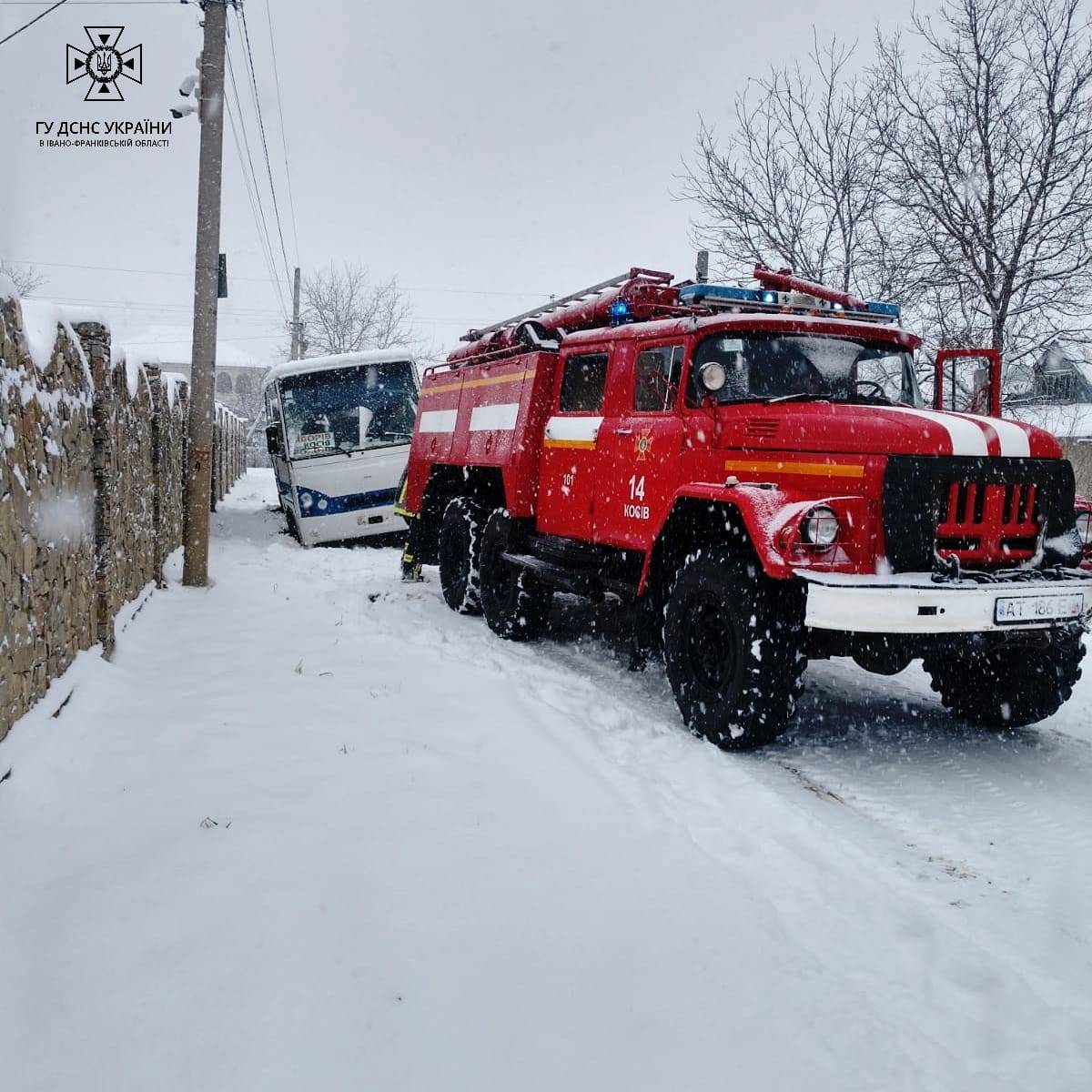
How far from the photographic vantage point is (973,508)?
15.0 ft

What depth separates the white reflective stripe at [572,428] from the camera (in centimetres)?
662

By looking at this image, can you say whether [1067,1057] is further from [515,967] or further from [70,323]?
[70,323]

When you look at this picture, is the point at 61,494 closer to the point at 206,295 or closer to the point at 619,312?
the point at 619,312

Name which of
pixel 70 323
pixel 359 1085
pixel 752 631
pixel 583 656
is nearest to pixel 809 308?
pixel 752 631

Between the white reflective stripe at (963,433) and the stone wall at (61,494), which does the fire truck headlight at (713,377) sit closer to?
the white reflective stripe at (963,433)

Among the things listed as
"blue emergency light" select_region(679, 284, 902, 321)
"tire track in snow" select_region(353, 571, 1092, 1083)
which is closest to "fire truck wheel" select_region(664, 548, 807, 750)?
"tire track in snow" select_region(353, 571, 1092, 1083)

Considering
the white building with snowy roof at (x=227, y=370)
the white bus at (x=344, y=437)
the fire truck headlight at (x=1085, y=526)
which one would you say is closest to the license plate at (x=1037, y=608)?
the fire truck headlight at (x=1085, y=526)

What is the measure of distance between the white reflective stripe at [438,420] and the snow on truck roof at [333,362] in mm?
4181

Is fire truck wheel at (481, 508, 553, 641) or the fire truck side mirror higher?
the fire truck side mirror

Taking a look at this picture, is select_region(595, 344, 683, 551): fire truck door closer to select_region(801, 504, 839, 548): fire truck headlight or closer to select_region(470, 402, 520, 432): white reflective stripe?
select_region(801, 504, 839, 548): fire truck headlight

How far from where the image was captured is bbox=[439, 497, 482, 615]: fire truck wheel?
8.45m

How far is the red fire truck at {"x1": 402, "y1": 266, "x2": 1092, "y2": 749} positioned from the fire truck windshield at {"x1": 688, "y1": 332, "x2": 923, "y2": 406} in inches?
0.5

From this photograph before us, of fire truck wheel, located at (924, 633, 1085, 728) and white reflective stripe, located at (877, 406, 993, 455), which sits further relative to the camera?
fire truck wheel, located at (924, 633, 1085, 728)

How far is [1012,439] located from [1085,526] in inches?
31.3
